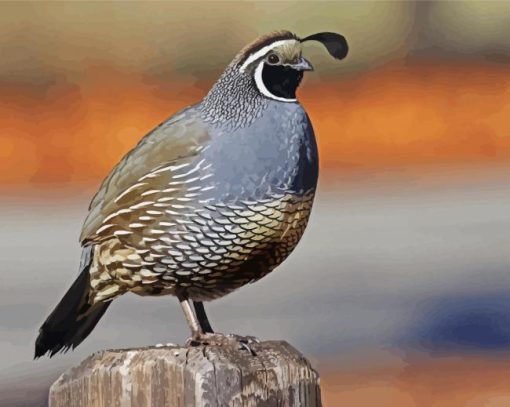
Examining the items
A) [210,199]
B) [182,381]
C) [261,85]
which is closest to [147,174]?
[210,199]

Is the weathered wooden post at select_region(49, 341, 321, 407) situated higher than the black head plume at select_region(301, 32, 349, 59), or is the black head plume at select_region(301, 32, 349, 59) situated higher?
the black head plume at select_region(301, 32, 349, 59)

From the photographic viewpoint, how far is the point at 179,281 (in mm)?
2477

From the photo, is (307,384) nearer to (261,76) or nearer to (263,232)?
(263,232)

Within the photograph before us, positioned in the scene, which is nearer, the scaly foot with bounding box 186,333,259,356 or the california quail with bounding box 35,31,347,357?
the scaly foot with bounding box 186,333,259,356

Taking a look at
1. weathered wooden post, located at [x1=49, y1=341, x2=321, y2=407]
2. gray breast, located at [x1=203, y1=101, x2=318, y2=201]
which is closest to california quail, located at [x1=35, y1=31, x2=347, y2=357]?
gray breast, located at [x1=203, y1=101, x2=318, y2=201]

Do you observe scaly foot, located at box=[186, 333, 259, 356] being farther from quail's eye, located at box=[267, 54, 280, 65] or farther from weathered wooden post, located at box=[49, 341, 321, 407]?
quail's eye, located at box=[267, 54, 280, 65]

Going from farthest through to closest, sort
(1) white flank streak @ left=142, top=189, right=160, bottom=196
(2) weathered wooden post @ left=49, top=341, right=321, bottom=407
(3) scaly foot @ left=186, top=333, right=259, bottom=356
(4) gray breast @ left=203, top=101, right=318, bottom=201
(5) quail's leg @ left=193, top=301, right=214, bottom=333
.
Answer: (5) quail's leg @ left=193, top=301, right=214, bottom=333 < (1) white flank streak @ left=142, top=189, right=160, bottom=196 < (4) gray breast @ left=203, top=101, right=318, bottom=201 < (3) scaly foot @ left=186, top=333, right=259, bottom=356 < (2) weathered wooden post @ left=49, top=341, right=321, bottom=407

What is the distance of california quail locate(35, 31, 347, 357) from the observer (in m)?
2.37

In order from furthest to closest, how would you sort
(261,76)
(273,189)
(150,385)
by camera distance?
(261,76), (273,189), (150,385)

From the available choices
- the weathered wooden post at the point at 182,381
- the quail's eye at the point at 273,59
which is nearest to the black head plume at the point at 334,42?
the quail's eye at the point at 273,59

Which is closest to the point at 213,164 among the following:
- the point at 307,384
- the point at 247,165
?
the point at 247,165

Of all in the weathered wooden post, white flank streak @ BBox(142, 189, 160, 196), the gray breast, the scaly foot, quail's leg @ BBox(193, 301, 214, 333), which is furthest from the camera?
quail's leg @ BBox(193, 301, 214, 333)

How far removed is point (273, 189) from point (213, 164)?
0.49 feet

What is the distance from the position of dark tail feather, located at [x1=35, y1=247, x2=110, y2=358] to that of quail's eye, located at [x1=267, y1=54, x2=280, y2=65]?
62 centimetres
